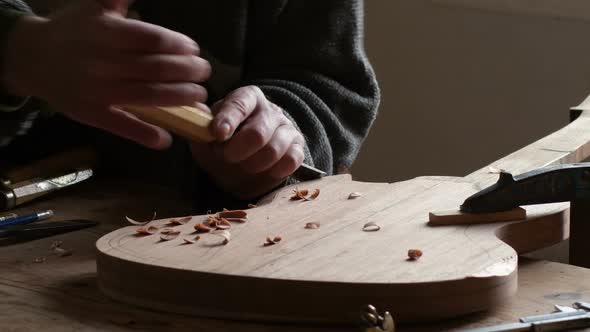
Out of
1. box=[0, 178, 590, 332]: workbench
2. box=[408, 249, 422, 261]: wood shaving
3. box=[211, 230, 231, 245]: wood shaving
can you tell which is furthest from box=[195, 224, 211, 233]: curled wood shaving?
box=[408, 249, 422, 261]: wood shaving

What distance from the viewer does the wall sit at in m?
2.12

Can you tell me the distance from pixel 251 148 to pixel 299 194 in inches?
3.8

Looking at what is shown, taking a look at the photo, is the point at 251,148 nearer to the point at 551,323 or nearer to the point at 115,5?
the point at 115,5

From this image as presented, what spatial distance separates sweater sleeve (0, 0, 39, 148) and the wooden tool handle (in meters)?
0.18

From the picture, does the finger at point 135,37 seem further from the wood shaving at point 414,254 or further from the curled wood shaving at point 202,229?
the wood shaving at point 414,254

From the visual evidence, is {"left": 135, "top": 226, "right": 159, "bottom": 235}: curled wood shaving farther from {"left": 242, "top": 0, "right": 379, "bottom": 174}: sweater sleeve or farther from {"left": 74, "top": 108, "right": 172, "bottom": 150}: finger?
{"left": 242, "top": 0, "right": 379, "bottom": 174}: sweater sleeve

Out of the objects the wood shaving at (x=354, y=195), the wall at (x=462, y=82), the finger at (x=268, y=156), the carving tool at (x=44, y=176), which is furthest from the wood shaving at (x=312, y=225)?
the wall at (x=462, y=82)

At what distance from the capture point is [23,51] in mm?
951

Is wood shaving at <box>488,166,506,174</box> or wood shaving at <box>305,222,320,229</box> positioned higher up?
wood shaving at <box>305,222,320,229</box>

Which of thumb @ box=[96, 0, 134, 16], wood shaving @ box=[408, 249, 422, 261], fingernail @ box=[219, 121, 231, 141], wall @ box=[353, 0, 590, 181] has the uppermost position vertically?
thumb @ box=[96, 0, 134, 16]

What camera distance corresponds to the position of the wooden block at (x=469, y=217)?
0.91 m

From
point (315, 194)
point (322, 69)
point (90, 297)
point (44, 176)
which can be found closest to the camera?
point (90, 297)

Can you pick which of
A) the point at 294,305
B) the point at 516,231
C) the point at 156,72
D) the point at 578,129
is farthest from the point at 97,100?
the point at 578,129

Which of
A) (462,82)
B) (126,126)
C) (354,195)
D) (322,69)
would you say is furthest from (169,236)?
(462,82)
